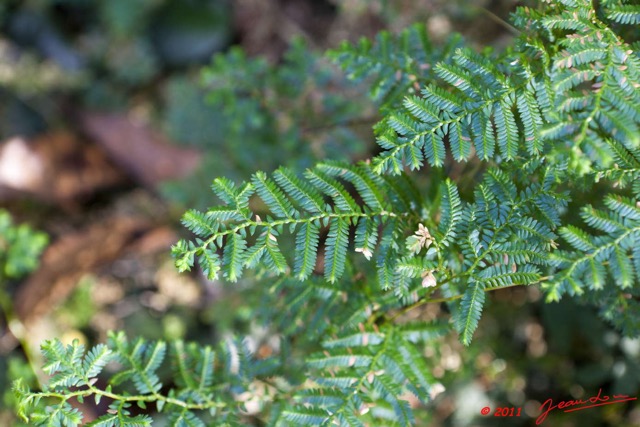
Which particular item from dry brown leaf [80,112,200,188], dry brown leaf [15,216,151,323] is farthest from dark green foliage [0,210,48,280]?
dry brown leaf [80,112,200,188]

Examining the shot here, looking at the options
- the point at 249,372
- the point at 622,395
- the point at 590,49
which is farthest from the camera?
the point at 622,395

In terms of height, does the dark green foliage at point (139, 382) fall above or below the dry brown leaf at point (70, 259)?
above

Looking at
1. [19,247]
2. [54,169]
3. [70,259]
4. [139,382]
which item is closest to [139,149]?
[54,169]

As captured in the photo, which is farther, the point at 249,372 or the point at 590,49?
the point at 249,372

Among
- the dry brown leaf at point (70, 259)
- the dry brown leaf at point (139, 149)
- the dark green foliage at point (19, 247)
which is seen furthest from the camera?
the dry brown leaf at point (139, 149)

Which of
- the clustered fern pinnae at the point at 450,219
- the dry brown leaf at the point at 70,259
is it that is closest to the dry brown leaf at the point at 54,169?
the dry brown leaf at the point at 70,259

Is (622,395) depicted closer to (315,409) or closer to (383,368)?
(383,368)

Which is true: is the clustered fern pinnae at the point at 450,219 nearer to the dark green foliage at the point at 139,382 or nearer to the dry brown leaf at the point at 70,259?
the dark green foliage at the point at 139,382

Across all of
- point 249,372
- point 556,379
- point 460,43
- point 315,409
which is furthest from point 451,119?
point 556,379
